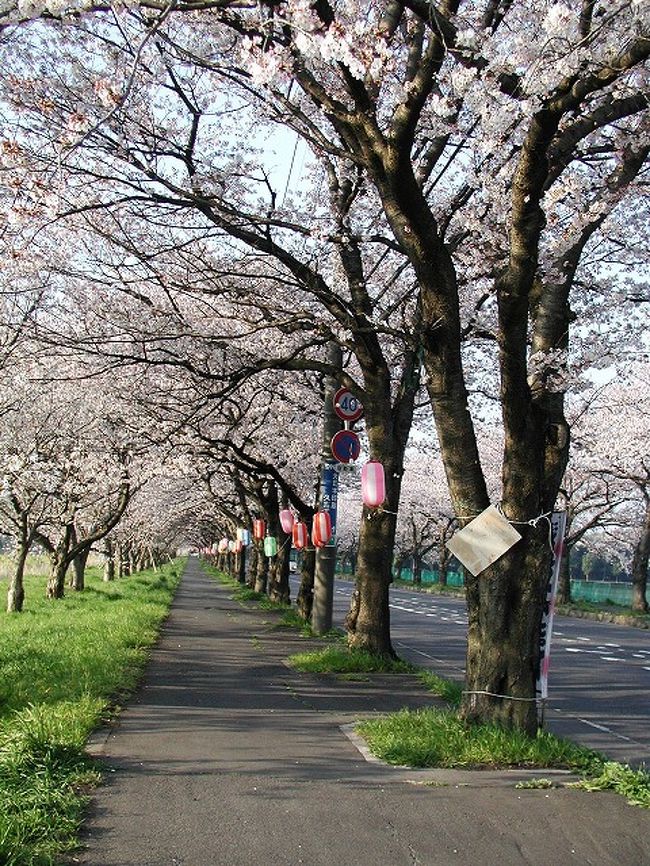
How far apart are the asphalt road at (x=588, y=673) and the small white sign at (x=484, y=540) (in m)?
2.48

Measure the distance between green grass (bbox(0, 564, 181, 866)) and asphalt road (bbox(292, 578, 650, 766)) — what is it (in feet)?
15.4

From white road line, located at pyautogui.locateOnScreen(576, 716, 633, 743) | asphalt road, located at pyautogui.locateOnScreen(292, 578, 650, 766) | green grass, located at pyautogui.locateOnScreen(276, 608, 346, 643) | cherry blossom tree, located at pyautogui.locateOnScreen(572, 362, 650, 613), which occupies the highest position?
cherry blossom tree, located at pyautogui.locateOnScreen(572, 362, 650, 613)

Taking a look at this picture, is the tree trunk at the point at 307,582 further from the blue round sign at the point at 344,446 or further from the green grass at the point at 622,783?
the green grass at the point at 622,783

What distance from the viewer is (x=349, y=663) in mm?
12148

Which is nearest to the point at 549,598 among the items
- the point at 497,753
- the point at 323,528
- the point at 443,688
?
the point at 497,753

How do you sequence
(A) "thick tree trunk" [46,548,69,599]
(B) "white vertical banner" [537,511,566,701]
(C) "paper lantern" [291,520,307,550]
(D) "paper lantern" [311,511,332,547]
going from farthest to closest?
(A) "thick tree trunk" [46,548,69,599]
(C) "paper lantern" [291,520,307,550]
(D) "paper lantern" [311,511,332,547]
(B) "white vertical banner" [537,511,566,701]

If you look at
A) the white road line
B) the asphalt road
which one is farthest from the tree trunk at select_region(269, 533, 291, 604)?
the white road line

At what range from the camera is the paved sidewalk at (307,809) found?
15.5ft

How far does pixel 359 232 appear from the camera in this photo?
1295 centimetres

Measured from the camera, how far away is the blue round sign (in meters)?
14.8

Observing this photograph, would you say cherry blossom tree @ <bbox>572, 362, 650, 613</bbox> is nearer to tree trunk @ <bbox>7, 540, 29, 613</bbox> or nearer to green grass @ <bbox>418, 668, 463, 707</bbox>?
tree trunk @ <bbox>7, 540, 29, 613</bbox>

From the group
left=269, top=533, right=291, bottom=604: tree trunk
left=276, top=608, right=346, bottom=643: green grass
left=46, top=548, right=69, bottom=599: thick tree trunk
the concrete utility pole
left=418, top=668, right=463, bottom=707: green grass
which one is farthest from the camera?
left=269, top=533, right=291, bottom=604: tree trunk

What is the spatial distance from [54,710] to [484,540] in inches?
157

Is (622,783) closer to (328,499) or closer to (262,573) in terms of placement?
(328,499)
